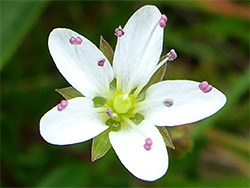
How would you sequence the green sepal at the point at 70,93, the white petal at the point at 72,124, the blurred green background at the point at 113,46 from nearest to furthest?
the white petal at the point at 72,124 < the green sepal at the point at 70,93 < the blurred green background at the point at 113,46

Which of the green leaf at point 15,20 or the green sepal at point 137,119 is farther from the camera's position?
the green leaf at point 15,20

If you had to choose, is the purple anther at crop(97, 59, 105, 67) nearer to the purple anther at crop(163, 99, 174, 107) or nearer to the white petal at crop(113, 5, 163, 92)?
the white petal at crop(113, 5, 163, 92)

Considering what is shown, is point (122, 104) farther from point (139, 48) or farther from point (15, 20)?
point (15, 20)

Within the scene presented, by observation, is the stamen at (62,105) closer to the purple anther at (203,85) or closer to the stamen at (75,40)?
the stamen at (75,40)

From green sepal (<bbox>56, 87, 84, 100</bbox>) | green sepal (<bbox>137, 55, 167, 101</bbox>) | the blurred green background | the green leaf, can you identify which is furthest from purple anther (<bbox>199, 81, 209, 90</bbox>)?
the green leaf

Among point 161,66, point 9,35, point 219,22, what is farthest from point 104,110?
point 219,22

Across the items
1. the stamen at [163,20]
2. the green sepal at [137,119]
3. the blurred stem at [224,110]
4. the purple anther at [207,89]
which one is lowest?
the blurred stem at [224,110]

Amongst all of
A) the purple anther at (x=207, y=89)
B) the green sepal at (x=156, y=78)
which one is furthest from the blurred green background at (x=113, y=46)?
the purple anther at (x=207, y=89)

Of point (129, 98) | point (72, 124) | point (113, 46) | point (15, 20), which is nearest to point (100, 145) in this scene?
point (72, 124)
